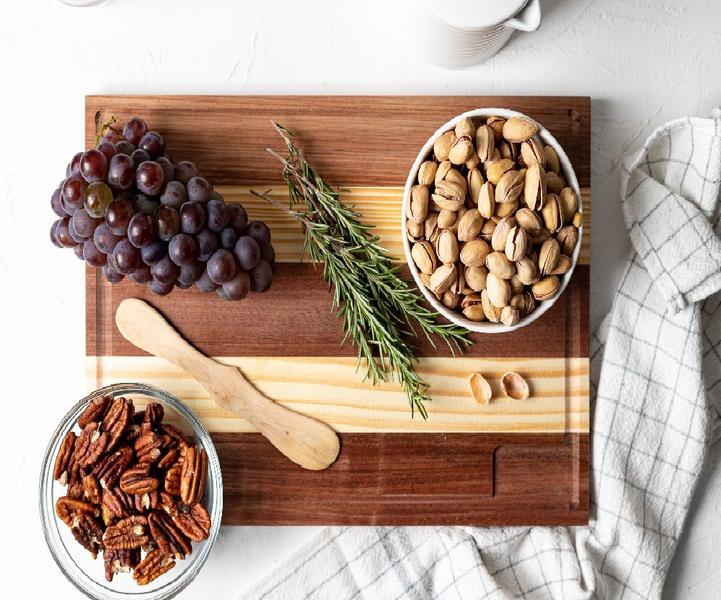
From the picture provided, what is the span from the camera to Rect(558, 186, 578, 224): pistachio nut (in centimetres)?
73

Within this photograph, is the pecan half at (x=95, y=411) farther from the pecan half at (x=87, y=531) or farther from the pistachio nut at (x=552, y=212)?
the pistachio nut at (x=552, y=212)

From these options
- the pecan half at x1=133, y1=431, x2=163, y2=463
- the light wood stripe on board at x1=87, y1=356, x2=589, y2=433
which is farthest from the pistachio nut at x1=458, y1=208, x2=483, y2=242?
the pecan half at x1=133, y1=431, x2=163, y2=463

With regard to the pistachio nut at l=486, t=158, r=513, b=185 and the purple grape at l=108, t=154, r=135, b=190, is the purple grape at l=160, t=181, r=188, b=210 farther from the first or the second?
the pistachio nut at l=486, t=158, r=513, b=185

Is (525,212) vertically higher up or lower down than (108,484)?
higher up

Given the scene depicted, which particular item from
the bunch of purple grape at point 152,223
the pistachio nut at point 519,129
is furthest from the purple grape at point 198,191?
the pistachio nut at point 519,129

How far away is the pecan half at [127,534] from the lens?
2.48 ft

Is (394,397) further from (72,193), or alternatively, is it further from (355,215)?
(72,193)

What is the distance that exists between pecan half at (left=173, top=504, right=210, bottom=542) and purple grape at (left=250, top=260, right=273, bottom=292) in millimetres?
244

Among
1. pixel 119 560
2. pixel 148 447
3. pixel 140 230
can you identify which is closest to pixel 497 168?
pixel 140 230

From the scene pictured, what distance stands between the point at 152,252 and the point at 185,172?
0.10 meters

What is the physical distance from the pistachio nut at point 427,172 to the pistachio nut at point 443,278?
0.09 m

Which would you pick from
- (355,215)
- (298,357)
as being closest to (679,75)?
(355,215)

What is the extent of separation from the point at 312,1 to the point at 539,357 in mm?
489

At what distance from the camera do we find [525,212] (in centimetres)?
72
